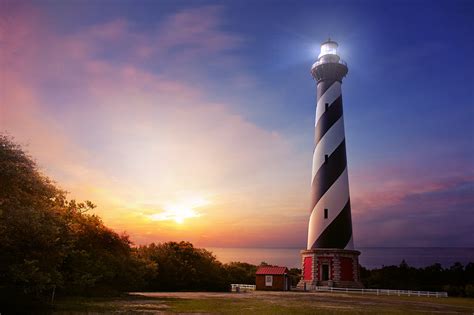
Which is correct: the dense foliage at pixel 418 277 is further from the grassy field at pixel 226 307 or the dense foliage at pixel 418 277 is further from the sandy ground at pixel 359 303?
the grassy field at pixel 226 307

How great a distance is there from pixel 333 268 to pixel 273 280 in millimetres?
5367

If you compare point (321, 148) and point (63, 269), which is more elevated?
point (321, 148)

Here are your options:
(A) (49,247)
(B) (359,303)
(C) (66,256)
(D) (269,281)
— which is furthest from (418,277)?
(A) (49,247)

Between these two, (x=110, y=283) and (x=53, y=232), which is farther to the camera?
(x=110, y=283)

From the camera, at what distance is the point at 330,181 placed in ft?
119

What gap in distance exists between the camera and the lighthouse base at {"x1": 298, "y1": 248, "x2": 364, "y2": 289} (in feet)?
115

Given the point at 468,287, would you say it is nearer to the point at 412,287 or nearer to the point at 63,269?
the point at 412,287

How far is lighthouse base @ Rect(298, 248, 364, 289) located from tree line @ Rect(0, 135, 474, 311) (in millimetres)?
7941

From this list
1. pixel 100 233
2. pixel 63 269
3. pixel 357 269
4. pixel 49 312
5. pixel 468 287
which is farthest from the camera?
pixel 357 269

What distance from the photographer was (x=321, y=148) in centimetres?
3734

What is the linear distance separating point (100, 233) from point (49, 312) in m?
11.4

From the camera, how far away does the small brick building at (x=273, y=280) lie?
35.2 meters

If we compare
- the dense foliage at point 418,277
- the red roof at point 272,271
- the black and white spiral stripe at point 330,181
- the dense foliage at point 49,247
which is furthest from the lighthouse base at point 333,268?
the dense foliage at point 49,247

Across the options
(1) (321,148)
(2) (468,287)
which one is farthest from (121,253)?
(2) (468,287)
